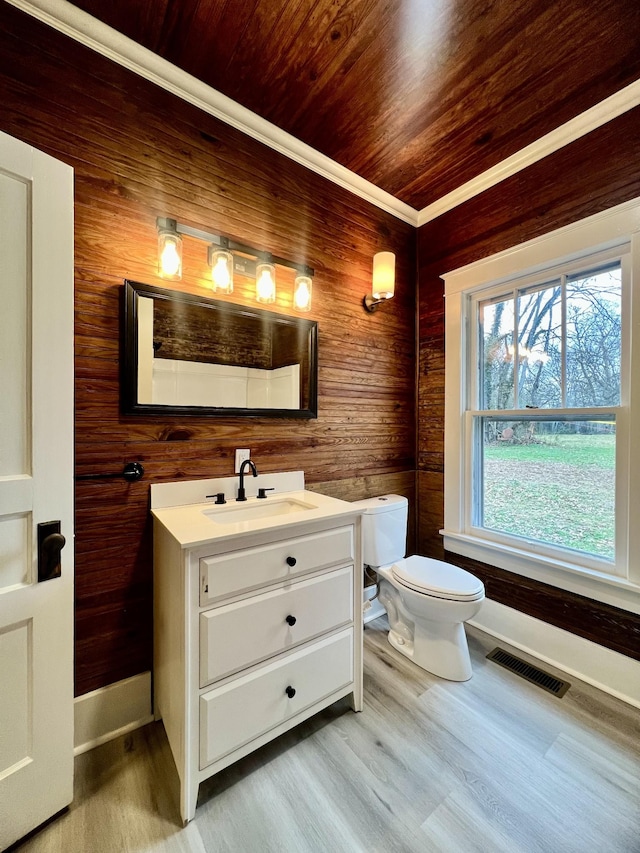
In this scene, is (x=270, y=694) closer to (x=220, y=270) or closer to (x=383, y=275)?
(x=220, y=270)

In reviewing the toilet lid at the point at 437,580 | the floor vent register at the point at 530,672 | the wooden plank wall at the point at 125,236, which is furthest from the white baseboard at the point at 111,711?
the floor vent register at the point at 530,672

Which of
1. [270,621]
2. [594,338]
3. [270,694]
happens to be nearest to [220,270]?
[270,621]

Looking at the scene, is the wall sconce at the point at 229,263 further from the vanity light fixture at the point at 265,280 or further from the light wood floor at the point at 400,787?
the light wood floor at the point at 400,787

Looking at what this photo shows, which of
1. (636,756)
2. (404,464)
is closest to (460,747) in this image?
(636,756)

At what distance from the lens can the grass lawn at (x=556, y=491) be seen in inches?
65.2

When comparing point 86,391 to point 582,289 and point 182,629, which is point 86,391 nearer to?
point 182,629

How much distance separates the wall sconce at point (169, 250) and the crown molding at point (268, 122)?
60cm

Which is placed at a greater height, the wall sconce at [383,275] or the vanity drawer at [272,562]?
the wall sconce at [383,275]

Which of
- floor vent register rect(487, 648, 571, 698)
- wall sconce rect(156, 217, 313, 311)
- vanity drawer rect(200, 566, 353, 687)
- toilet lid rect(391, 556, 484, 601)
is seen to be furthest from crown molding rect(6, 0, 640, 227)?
floor vent register rect(487, 648, 571, 698)

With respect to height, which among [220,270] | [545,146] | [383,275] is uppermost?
[545,146]

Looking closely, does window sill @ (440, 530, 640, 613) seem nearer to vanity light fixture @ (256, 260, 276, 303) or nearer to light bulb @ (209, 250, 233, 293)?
vanity light fixture @ (256, 260, 276, 303)

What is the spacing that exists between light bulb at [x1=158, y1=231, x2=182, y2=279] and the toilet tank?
143 centimetres

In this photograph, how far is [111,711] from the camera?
1.33m

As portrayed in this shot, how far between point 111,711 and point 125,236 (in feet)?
6.12
